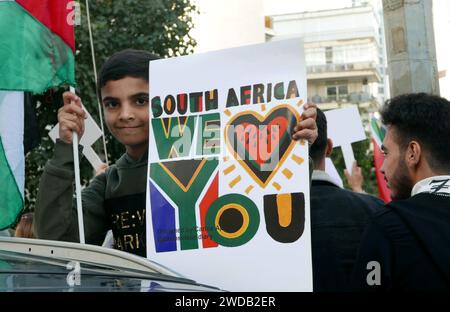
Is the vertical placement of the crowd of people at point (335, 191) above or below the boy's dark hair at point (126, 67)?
below

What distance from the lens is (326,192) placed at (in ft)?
9.23

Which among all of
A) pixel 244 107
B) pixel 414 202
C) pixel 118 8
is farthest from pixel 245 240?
pixel 118 8

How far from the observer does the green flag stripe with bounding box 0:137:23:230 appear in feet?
9.62

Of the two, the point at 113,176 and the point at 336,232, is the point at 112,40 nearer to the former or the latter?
the point at 113,176

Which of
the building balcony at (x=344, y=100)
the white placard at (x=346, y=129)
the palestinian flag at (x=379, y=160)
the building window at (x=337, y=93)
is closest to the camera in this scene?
the palestinian flag at (x=379, y=160)

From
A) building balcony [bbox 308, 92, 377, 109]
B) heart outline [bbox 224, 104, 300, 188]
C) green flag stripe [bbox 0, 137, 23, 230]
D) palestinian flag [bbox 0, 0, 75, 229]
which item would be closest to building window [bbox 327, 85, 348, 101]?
building balcony [bbox 308, 92, 377, 109]

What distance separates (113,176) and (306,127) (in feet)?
2.75

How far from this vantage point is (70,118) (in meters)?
2.73

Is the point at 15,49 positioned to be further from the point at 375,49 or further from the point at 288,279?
the point at 375,49

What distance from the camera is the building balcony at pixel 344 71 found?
5381cm

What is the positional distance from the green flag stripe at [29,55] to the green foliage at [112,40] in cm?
643

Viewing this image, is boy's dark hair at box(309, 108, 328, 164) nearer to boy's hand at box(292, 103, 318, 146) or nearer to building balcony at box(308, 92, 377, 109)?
boy's hand at box(292, 103, 318, 146)

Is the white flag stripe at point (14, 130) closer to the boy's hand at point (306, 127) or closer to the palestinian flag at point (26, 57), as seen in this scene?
the palestinian flag at point (26, 57)

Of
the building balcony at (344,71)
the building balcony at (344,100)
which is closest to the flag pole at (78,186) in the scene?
the building balcony at (344,100)
